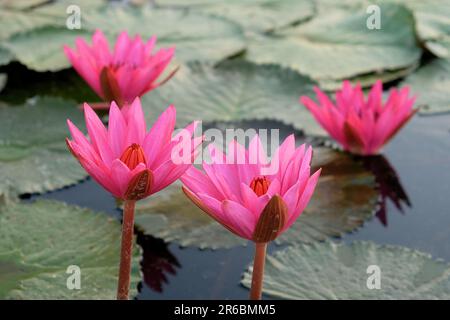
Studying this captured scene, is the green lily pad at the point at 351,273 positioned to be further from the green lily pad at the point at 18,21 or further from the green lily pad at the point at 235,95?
the green lily pad at the point at 18,21

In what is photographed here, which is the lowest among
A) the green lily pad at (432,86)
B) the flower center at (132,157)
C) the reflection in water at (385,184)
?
the flower center at (132,157)

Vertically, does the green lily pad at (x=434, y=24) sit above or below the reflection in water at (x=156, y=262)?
above

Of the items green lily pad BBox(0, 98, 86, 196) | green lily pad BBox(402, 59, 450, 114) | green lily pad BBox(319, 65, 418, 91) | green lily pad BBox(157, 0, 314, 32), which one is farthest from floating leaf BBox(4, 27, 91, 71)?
green lily pad BBox(402, 59, 450, 114)

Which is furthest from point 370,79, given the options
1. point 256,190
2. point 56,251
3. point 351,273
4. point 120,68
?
point 256,190

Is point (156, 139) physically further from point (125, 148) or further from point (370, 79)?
point (370, 79)

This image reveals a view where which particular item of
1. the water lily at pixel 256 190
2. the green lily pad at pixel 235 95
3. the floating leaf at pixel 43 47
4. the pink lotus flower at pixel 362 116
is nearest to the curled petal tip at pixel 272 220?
the water lily at pixel 256 190

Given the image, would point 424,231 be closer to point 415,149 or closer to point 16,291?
point 415,149

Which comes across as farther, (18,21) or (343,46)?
(18,21)
